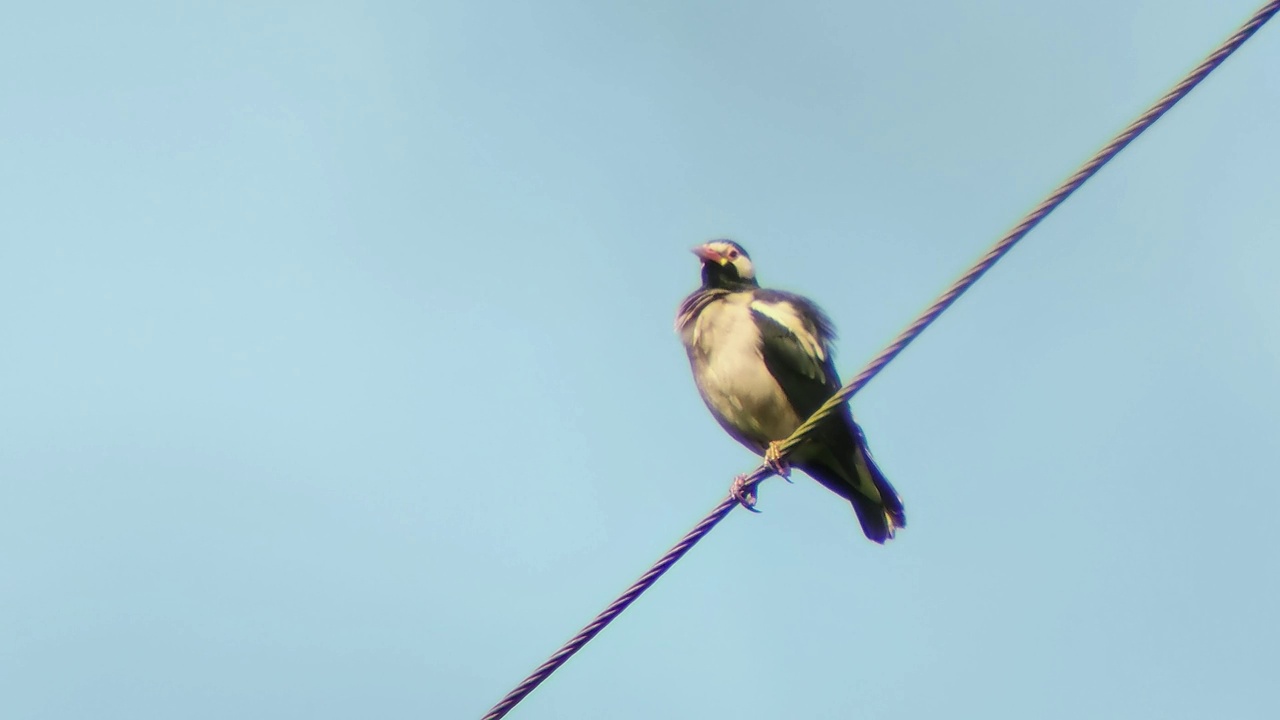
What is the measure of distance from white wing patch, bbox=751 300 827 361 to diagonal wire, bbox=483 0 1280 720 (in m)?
2.43

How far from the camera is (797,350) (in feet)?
24.7

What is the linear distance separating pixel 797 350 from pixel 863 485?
82 centimetres

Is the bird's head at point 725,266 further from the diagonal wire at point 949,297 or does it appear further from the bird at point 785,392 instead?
the diagonal wire at point 949,297

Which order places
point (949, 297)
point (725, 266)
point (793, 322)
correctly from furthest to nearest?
point (725, 266), point (793, 322), point (949, 297)

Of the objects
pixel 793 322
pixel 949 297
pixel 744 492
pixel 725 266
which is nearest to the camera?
pixel 949 297

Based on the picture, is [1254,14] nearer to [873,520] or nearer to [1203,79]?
[1203,79]

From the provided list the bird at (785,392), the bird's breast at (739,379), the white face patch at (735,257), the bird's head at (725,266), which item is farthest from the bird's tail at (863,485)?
the white face patch at (735,257)

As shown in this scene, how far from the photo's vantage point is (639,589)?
4.80 metres

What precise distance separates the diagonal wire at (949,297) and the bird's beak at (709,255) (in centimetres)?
354

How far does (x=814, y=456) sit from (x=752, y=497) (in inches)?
26.5

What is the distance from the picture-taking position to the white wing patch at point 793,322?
7.66 m

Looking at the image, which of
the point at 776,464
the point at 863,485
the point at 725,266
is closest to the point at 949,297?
the point at 776,464

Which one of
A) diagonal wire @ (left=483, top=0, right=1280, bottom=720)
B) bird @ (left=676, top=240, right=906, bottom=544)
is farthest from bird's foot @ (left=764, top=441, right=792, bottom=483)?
diagonal wire @ (left=483, top=0, right=1280, bottom=720)

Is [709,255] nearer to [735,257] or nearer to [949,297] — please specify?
[735,257]
